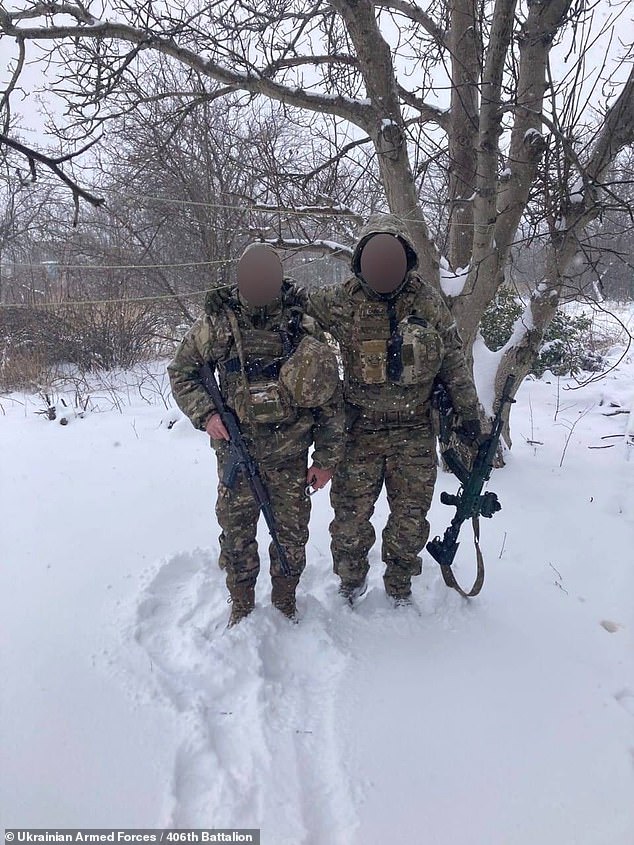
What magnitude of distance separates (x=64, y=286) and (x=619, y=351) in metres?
10.9

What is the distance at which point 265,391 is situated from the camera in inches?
78.4

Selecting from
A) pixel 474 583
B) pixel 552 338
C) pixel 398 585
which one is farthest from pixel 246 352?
pixel 552 338

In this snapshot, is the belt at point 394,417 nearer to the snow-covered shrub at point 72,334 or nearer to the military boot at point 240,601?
the military boot at point 240,601

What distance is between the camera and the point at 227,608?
2.36 m

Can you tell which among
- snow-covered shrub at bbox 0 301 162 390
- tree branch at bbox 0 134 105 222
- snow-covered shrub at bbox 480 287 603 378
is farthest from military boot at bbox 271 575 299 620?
snow-covered shrub at bbox 0 301 162 390

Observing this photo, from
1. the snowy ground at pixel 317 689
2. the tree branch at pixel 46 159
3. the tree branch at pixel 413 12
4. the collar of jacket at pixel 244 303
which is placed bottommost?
the snowy ground at pixel 317 689

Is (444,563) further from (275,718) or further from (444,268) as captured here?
(444,268)

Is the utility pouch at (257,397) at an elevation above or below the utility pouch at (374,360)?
below

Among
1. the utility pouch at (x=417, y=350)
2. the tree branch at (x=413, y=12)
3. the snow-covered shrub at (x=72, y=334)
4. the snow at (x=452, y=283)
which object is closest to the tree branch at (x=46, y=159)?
the utility pouch at (x=417, y=350)

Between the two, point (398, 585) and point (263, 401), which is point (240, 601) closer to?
point (398, 585)

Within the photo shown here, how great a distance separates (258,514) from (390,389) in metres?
0.84

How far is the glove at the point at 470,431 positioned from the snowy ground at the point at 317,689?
83cm

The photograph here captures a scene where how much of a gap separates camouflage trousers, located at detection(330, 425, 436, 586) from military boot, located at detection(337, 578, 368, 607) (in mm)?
39

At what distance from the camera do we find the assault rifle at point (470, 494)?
7.39 feet
